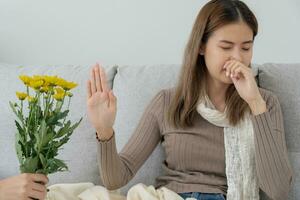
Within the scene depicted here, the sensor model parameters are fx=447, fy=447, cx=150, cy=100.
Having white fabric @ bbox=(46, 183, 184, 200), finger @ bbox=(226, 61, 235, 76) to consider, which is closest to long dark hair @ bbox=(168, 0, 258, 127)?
finger @ bbox=(226, 61, 235, 76)

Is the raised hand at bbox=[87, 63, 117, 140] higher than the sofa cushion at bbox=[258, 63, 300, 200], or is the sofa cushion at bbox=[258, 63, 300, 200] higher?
the raised hand at bbox=[87, 63, 117, 140]

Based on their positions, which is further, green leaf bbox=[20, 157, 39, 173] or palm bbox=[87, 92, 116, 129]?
palm bbox=[87, 92, 116, 129]

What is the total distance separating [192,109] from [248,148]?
0.21 metres

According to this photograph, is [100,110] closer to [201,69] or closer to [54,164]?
[54,164]

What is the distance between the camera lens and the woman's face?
132cm

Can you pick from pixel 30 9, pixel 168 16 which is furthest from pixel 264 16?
pixel 30 9

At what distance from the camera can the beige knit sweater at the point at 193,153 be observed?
4.25 feet

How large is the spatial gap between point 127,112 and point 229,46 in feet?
1.41

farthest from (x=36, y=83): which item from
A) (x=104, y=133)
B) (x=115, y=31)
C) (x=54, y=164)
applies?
(x=115, y=31)

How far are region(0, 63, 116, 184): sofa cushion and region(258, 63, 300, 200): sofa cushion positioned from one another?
0.62 m

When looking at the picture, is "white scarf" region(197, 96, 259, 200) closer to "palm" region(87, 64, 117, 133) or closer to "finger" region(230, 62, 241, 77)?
"finger" region(230, 62, 241, 77)

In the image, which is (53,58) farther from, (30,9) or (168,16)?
(168,16)

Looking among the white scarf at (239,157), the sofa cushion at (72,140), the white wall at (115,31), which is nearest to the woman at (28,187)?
the sofa cushion at (72,140)

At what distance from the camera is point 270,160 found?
129 centimetres
